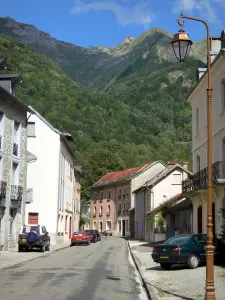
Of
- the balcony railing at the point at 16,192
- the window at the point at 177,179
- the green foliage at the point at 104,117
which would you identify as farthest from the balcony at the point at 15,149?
the green foliage at the point at 104,117

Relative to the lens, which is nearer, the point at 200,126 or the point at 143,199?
the point at 200,126

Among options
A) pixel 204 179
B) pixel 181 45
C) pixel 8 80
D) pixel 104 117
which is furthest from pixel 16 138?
pixel 104 117

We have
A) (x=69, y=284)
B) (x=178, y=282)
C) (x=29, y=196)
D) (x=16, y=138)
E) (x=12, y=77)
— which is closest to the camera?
(x=69, y=284)

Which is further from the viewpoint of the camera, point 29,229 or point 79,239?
point 79,239

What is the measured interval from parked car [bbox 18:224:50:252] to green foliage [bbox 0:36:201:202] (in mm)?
57838

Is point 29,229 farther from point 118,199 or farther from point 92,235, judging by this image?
point 118,199

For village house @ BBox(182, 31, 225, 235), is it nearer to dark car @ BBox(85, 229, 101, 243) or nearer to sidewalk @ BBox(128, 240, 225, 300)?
sidewalk @ BBox(128, 240, 225, 300)

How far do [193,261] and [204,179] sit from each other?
23.7 feet

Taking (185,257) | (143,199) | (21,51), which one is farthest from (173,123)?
(185,257)

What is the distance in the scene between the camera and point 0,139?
2945 cm

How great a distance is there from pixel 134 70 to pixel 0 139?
157671 millimetres

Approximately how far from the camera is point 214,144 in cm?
2577

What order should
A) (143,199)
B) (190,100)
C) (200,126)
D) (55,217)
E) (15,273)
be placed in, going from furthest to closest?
(143,199)
(55,217)
(190,100)
(200,126)
(15,273)

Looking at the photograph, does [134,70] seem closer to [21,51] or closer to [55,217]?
[21,51]
